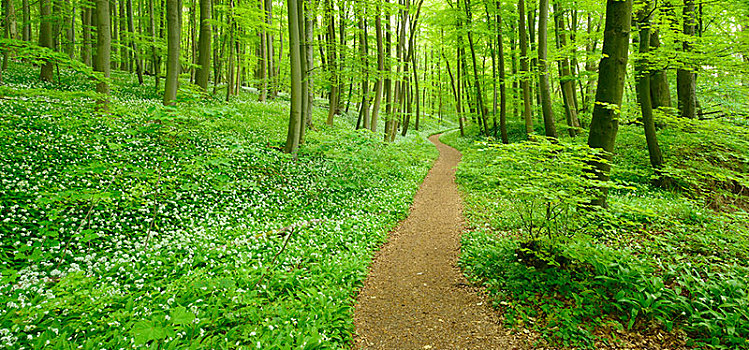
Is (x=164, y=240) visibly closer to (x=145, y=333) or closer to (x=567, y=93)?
(x=145, y=333)

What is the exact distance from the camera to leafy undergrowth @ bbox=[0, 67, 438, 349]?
345 cm

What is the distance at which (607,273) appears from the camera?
4.45 metres

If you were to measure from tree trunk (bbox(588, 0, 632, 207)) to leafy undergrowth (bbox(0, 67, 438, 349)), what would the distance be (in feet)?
16.5

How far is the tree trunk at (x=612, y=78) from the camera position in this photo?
5.48m

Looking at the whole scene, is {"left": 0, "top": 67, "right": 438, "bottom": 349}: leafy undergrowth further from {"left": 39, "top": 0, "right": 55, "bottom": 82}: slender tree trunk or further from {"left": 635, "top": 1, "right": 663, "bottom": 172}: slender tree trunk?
{"left": 635, "top": 1, "right": 663, "bottom": 172}: slender tree trunk

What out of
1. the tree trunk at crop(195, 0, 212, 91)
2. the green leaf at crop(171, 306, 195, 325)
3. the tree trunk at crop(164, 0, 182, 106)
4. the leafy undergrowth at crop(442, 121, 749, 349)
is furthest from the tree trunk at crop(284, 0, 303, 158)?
the green leaf at crop(171, 306, 195, 325)

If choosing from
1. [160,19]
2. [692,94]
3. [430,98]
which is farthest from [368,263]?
[430,98]

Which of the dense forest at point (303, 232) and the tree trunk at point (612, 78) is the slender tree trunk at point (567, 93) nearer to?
the dense forest at point (303, 232)

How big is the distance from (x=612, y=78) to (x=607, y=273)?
11.8 feet

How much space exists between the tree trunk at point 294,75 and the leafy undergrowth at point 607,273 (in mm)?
6597

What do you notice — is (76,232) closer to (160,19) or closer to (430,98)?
(160,19)

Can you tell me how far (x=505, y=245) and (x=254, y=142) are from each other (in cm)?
880

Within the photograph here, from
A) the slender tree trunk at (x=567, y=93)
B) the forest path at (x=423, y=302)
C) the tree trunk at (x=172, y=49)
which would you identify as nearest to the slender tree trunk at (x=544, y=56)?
the slender tree trunk at (x=567, y=93)

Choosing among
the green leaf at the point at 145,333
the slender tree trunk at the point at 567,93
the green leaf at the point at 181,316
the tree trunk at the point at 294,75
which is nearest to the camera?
the green leaf at the point at 145,333
